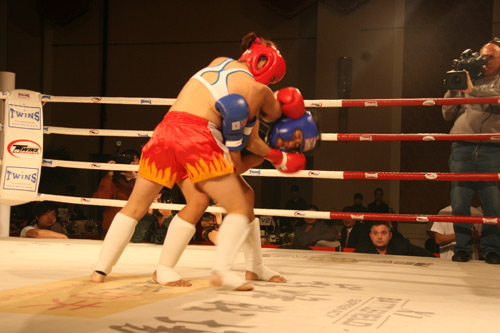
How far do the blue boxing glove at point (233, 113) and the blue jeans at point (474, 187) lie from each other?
175cm

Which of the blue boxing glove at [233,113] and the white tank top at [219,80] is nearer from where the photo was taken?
the blue boxing glove at [233,113]

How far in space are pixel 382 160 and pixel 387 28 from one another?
2.00 m

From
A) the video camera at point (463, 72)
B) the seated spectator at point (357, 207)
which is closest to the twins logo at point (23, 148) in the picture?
the video camera at point (463, 72)

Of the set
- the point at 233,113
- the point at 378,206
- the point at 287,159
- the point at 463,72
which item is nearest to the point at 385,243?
the point at 463,72

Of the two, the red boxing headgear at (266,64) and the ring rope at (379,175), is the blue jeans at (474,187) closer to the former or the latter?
the ring rope at (379,175)

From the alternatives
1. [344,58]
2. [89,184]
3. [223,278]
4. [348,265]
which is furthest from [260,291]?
[89,184]

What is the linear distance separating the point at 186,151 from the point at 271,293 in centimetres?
57

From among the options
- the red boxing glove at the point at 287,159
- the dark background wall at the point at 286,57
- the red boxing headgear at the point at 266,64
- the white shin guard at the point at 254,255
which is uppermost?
the dark background wall at the point at 286,57

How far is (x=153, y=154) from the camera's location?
6.68 ft

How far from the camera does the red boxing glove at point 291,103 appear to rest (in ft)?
6.68

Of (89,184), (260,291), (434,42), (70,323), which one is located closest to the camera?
(70,323)

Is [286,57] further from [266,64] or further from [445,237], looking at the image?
[266,64]

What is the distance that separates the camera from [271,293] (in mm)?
1886

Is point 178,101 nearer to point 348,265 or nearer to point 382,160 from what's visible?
point 348,265
